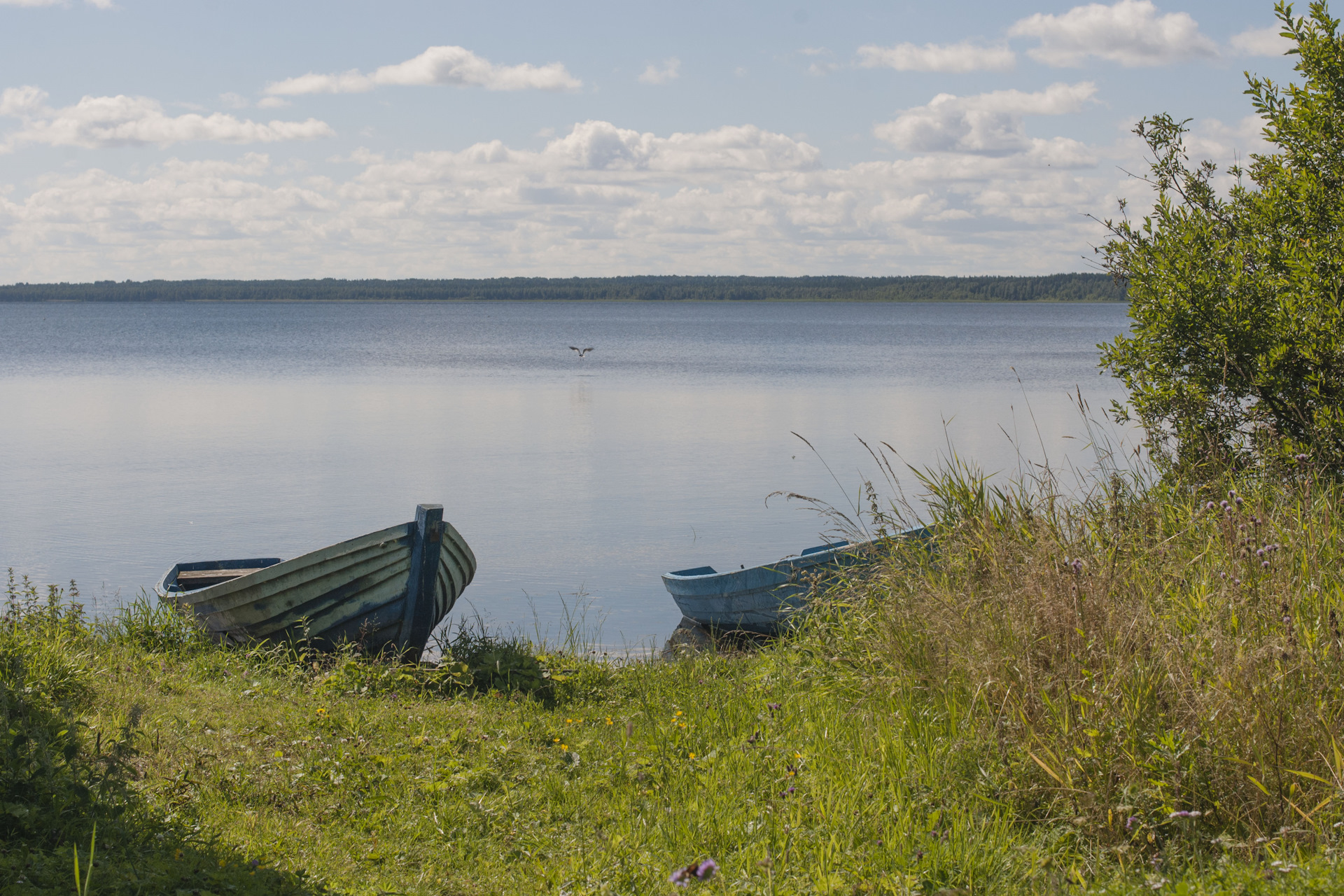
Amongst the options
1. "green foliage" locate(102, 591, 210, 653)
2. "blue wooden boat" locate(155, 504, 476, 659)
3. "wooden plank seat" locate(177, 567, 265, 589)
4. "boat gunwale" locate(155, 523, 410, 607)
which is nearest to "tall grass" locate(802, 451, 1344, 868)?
"blue wooden boat" locate(155, 504, 476, 659)

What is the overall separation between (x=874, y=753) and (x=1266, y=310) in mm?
4485

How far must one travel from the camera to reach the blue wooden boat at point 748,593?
29.5 ft

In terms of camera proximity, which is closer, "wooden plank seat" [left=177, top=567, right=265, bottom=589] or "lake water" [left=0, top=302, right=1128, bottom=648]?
"wooden plank seat" [left=177, top=567, right=265, bottom=589]

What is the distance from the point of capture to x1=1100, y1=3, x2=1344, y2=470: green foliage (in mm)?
6902

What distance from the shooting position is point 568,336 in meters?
78.8

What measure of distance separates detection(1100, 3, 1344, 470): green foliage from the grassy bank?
0.65 m

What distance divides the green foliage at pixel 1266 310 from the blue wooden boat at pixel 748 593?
2.76m

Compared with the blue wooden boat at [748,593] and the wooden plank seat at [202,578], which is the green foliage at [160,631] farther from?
the blue wooden boat at [748,593]

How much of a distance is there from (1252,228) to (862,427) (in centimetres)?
1605

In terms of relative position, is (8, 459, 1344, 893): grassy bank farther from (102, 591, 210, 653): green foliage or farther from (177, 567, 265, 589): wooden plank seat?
(177, 567, 265, 589): wooden plank seat

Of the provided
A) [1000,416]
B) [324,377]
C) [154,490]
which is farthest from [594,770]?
[324,377]

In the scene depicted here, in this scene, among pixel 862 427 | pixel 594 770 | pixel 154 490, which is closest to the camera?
pixel 594 770

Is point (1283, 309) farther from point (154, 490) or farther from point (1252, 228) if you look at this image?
point (154, 490)

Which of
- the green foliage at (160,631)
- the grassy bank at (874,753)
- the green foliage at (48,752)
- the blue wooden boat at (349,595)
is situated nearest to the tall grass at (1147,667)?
the grassy bank at (874,753)
